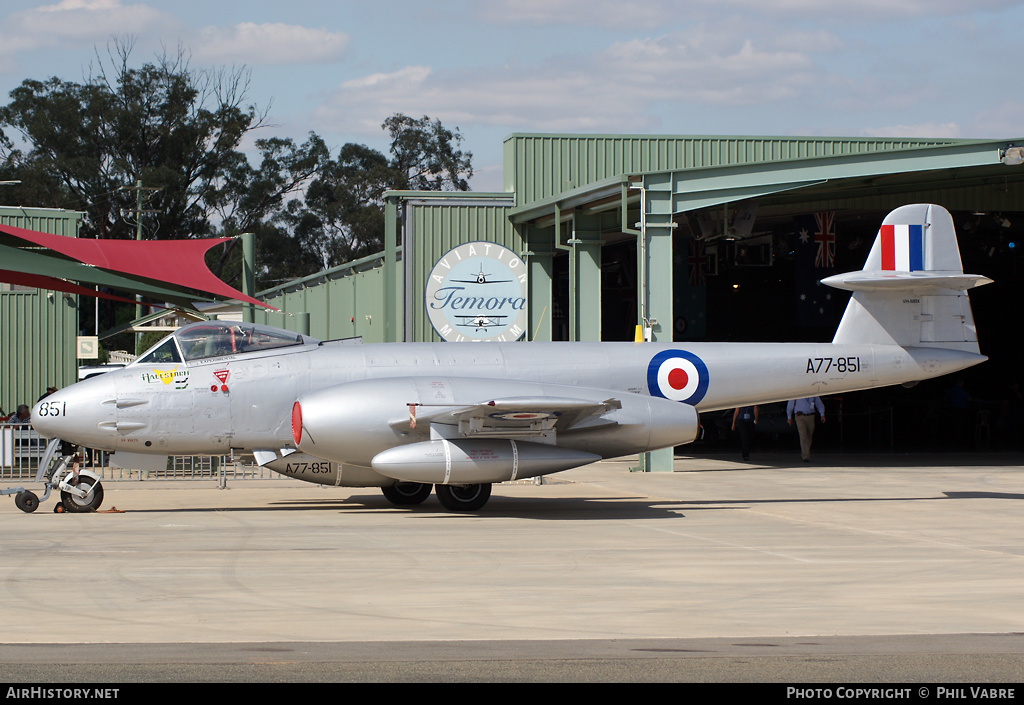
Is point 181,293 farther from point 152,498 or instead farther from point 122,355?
point 122,355

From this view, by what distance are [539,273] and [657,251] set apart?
216 inches

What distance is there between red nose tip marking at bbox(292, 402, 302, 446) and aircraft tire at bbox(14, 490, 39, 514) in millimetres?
3754

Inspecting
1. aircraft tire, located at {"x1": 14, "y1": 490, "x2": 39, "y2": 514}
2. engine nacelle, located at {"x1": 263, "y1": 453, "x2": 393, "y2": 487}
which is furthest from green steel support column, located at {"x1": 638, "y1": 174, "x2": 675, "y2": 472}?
aircraft tire, located at {"x1": 14, "y1": 490, "x2": 39, "y2": 514}

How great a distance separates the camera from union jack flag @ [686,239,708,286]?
93.4 feet

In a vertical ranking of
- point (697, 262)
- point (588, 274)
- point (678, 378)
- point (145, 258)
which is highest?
point (697, 262)

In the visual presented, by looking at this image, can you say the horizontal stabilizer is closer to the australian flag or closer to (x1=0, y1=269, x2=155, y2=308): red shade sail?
the australian flag

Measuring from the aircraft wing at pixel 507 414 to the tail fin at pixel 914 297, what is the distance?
450cm

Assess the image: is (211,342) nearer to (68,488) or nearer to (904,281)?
(68,488)

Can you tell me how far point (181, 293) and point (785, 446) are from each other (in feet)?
57.6

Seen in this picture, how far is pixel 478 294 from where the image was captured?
23938 mm

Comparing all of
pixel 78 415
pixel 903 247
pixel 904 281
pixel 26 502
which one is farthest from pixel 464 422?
pixel 903 247

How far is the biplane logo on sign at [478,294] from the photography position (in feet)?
77.2
